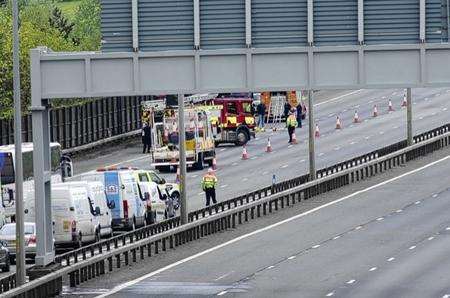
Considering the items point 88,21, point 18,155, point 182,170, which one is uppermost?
point 88,21

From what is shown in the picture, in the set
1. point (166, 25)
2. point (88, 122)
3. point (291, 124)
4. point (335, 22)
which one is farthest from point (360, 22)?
point (88, 122)

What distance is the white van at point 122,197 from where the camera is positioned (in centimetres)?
6844

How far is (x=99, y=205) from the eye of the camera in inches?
2554

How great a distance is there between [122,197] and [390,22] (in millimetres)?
19842

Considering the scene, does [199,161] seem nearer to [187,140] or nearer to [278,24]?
[187,140]

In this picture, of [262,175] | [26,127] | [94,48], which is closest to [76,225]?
[262,175]

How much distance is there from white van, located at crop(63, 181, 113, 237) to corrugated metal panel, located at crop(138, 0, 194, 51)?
A: 13.6m

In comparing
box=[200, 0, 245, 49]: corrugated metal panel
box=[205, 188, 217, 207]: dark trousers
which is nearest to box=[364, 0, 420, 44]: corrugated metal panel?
box=[200, 0, 245, 49]: corrugated metal panel

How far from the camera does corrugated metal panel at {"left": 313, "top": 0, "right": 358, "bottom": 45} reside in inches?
1997

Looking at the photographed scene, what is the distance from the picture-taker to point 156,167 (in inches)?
3644

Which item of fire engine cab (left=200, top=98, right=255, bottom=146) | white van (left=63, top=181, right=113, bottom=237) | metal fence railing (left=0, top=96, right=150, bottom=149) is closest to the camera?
white van (left=63, top=181, right=113, bottom=237)

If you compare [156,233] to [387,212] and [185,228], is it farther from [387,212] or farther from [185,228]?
[387,212]

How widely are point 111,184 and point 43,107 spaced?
56.8ft

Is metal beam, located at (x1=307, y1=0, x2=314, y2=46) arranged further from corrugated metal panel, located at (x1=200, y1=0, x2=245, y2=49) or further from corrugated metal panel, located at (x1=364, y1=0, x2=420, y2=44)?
corrugated metal panel, located at (x1=200, y1=0, x2=245, y2=49)
